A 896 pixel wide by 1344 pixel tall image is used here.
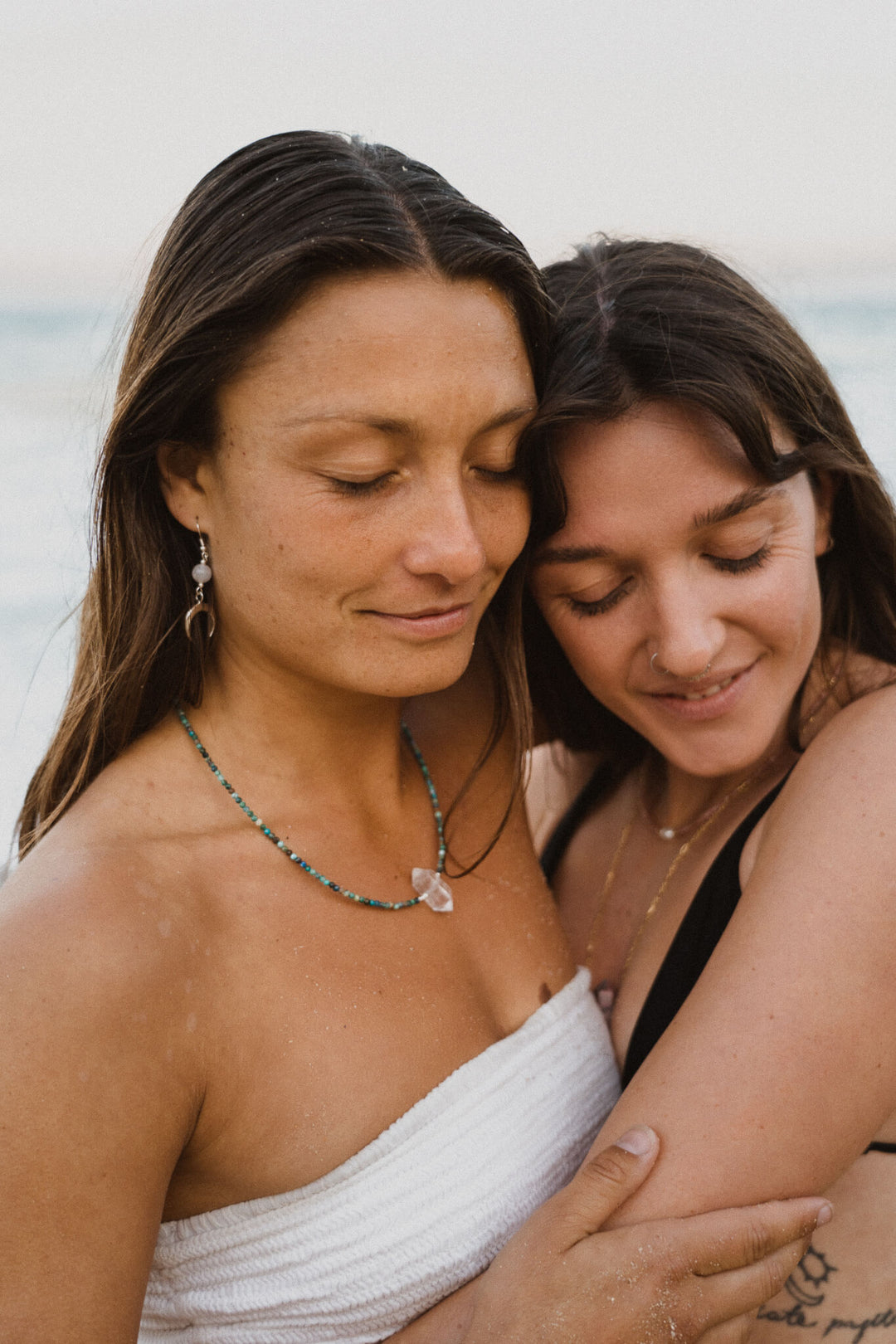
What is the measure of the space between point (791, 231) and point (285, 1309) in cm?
892

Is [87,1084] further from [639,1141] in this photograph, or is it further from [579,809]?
[579,809]

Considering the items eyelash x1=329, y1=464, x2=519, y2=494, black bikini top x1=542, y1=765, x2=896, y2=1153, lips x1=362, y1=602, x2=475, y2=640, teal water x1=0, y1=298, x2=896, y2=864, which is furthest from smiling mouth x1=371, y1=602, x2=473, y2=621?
teal water x1=0, y1=298, x2=896, y2=864

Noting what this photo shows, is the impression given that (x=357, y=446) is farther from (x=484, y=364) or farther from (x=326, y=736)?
(x=326, y=736)

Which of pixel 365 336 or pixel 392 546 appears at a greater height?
pixel 365 336

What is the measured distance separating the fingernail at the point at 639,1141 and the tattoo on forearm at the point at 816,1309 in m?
0.40

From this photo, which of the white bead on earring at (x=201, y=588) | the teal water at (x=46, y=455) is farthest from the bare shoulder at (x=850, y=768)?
the teal water at (x=46, y=455)

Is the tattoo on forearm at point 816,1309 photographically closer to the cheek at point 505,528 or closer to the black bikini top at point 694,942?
the black bikini top at point 694,942

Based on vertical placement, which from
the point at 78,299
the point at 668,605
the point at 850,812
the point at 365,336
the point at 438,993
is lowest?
the point at 78,299

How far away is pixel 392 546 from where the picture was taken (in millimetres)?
1797

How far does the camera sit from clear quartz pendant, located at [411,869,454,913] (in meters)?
2.20

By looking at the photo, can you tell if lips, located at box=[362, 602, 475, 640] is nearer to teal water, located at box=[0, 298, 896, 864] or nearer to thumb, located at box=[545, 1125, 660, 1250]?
thumb, located at box=[545, 1125, 660, 1250]

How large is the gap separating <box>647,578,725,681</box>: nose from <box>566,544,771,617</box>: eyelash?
58 millimetres

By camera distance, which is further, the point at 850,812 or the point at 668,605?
the point at 668,605

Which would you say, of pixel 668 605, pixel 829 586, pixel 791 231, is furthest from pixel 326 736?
pixel 791 231
